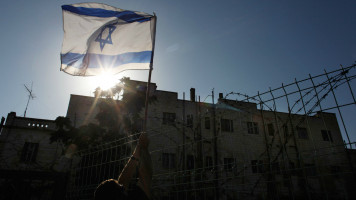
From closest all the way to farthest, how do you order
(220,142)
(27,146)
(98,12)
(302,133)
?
1. (98,12)
2. (27,146)
3. (220,142)
4. (302,133)

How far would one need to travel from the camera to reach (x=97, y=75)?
19.2 ft

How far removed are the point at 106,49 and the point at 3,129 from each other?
54.1 ft

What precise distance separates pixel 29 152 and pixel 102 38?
1568 cm

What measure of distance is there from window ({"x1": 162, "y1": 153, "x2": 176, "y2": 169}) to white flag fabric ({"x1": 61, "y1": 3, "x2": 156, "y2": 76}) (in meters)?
12.9

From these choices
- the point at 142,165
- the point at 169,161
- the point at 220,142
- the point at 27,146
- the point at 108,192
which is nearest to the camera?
the point at 108,192

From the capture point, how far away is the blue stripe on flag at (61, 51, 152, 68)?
17.9 ft

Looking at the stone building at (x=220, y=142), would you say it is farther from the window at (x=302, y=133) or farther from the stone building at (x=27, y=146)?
the stone building at (x=27, y=146)

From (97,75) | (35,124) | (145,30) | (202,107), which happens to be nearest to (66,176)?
(97,75)

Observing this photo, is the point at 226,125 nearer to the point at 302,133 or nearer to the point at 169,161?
the point at 169,161

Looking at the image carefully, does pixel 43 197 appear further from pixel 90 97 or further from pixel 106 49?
pixel 106 49

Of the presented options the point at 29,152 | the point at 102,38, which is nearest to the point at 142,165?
the point at 102,38

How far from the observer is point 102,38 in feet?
19.2

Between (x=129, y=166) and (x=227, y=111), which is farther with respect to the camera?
(x=227, y=111)

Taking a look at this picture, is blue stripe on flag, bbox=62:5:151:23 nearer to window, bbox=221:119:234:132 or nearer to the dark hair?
the dark hair
